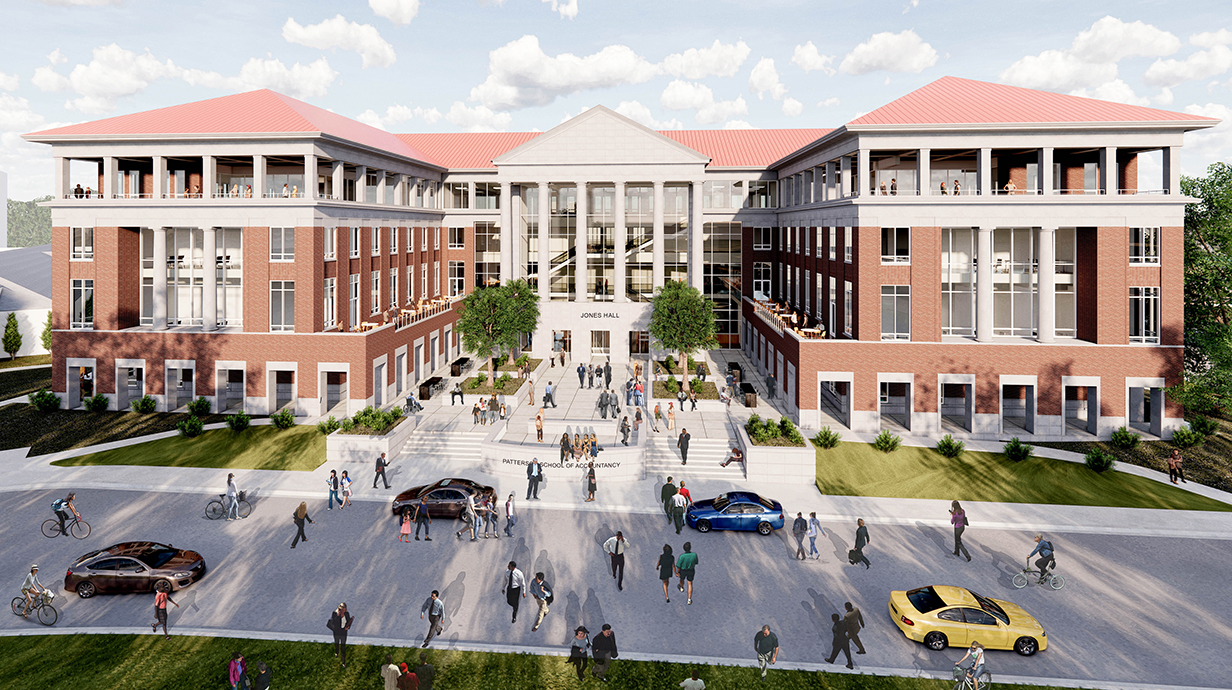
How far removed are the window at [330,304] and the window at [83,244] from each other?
49.9ft

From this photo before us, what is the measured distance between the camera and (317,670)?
1780 centimetres

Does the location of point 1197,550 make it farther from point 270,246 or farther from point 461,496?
point 270,246

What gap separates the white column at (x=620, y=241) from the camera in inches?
2279

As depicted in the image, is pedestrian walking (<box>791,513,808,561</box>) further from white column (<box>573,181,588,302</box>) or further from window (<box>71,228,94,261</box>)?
window (<box>71,228,94,261</box>)

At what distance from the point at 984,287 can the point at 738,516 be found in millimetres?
23781

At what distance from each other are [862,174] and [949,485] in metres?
18.5

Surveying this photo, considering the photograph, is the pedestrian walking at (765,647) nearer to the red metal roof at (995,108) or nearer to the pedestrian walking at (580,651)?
the pedestrian walking at (580,651)

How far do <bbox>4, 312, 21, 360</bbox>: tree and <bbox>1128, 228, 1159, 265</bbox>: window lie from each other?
88.2 metres

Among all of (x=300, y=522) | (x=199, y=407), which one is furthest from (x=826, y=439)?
(x=199, y=407)

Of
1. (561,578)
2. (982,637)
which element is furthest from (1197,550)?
(561,578)

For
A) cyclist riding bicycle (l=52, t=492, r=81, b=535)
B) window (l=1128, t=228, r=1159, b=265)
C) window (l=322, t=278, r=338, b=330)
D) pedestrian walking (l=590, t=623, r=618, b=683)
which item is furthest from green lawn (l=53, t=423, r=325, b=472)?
window (l=1128, t=228, r=1159, b=265)

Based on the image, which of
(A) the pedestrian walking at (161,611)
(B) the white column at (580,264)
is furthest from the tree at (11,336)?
(A) the pedestrian walking at (161,611)

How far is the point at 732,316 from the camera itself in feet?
228

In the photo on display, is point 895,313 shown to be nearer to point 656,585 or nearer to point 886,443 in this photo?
point 886,443
